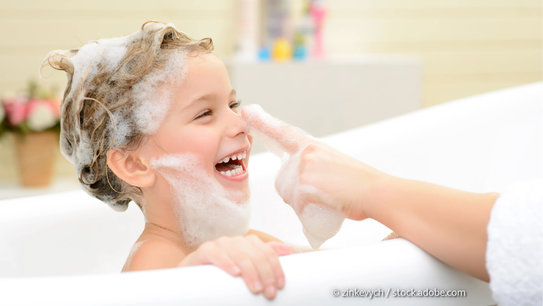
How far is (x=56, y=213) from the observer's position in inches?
47.4

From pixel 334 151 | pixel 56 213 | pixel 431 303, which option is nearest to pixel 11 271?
pixel 56 213

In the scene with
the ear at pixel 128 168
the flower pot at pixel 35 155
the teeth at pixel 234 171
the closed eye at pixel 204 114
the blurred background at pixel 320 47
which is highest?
the closed eye at pixel 204 114

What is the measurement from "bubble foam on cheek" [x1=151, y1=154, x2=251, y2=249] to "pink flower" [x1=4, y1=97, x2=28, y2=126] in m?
1.64

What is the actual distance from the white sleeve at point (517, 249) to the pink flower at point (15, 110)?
2.12 meters

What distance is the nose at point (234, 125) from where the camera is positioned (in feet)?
3.35

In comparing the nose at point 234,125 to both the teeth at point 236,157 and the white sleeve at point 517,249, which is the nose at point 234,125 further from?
the white sleeve at point 517,249

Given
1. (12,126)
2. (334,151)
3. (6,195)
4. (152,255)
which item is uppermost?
(334,151)

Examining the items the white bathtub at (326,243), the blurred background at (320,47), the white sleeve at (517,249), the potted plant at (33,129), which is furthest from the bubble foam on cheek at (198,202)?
the potted plant at (33,129)

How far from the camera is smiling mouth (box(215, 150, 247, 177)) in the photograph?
105cm

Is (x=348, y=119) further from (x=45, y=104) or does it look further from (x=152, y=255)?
(x=152, y=255)

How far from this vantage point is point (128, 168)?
1.04 metres

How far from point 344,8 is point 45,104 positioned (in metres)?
1.32

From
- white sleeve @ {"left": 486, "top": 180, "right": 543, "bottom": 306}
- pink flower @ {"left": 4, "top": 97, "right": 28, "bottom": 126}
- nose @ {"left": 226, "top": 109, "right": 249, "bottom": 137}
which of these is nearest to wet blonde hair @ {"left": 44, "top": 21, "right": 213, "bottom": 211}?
nose @ {"left": 226, "top": 109, "right": 249, "bottom": 137}

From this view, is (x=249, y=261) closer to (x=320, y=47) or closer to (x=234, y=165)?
(x=234, y=165)
